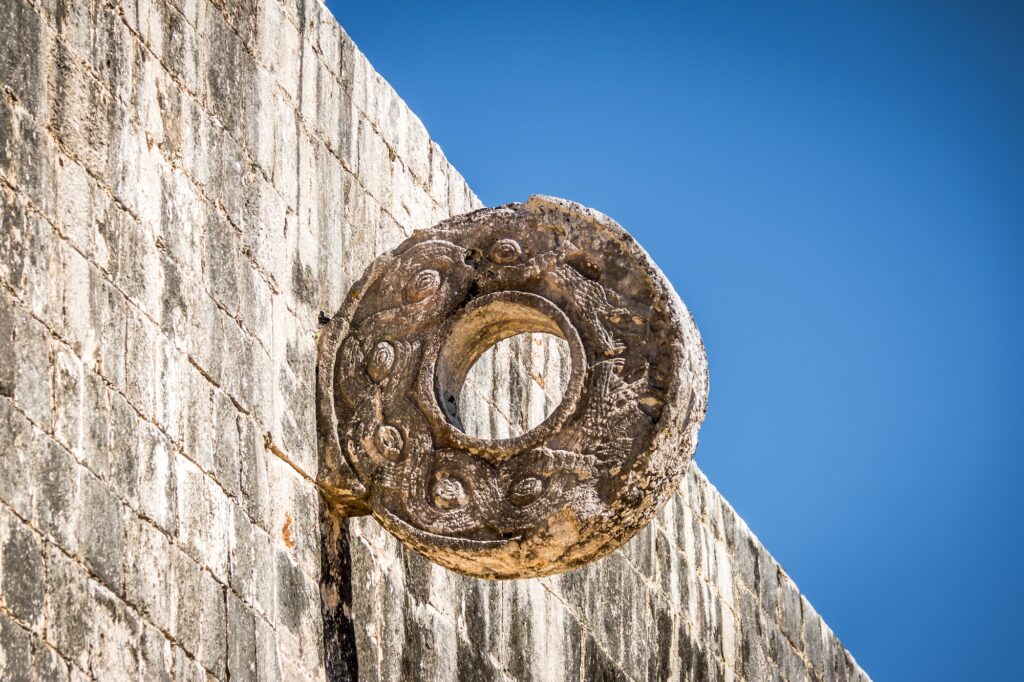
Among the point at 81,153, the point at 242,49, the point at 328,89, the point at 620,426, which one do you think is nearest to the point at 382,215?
the point at 328,89

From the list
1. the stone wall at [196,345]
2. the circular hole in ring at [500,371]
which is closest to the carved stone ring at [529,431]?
the circular hole in ring at [500,371]

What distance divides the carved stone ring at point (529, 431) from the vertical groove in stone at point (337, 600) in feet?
0.30

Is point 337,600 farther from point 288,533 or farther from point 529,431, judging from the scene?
point 529,431

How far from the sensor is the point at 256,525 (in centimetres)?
534

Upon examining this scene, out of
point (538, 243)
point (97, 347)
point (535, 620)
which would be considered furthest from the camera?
point (535, 620)

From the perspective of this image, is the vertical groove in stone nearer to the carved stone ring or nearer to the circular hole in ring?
the carved stone ring

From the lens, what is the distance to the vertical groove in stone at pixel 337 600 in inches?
224

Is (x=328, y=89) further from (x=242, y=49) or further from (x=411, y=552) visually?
(x=411, y=552)

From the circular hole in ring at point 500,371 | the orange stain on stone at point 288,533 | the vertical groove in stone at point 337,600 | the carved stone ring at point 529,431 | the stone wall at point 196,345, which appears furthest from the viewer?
the circular hole in ring at point 500,371

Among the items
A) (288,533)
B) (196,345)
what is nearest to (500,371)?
(288,533)

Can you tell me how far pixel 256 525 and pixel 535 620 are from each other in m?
2.29

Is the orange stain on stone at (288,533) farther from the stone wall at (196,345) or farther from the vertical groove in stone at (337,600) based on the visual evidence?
the vertical groove in stone at (337,600)

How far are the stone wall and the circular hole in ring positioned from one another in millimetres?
106

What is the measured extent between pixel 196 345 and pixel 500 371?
2.53 meters
